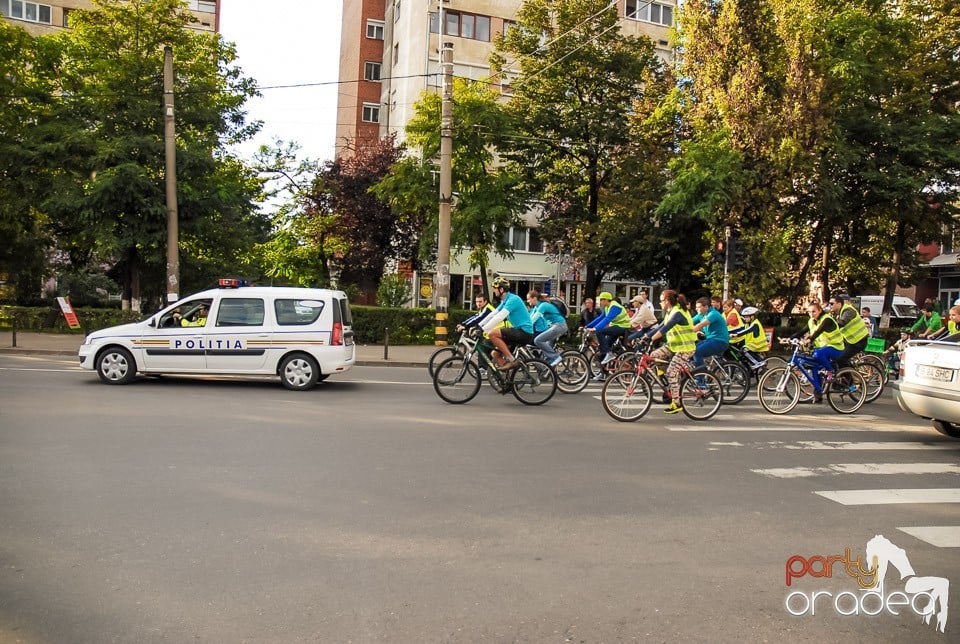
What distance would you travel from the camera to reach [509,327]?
13.6m

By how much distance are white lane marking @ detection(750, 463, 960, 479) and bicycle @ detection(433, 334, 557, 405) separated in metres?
4.89

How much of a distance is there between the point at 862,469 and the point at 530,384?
A: 213 inches

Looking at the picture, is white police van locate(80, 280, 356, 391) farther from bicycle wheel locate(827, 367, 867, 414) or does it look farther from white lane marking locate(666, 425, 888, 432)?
bicycle wheel locate(827, 367, 867, 414)

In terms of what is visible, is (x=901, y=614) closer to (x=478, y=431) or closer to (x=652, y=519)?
(x=652, y=519)

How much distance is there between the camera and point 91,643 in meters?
3.65

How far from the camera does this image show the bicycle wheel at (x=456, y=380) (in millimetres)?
12406

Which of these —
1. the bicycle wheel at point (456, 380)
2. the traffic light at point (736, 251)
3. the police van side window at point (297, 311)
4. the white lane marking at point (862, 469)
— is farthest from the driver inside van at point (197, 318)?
the traffic light at point (736, 251)

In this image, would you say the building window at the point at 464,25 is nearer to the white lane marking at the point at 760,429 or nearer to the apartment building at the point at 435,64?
the apartment building at the point at 435,64

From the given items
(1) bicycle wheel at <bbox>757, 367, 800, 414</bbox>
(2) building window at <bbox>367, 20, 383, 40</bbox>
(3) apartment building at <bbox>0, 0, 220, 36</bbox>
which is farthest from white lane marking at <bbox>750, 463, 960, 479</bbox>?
(2) building window at <bbox>367, 20, 383, 40</bbox>

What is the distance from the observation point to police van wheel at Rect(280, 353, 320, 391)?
13594 millimetres

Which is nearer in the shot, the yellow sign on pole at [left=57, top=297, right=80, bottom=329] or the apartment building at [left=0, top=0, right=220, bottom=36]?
the yellow sign on pole at [left=57, top=297, right=80, bottom=329]

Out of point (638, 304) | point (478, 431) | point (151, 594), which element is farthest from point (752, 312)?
point (151, 594)

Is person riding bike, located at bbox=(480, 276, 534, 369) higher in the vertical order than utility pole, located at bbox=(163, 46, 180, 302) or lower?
lower

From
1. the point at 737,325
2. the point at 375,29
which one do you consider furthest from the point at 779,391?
the point at 375,29
